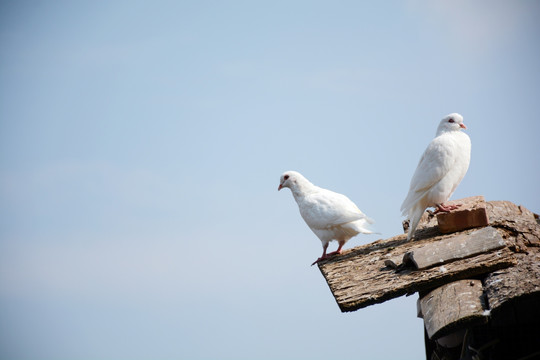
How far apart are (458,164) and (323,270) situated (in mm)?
2105

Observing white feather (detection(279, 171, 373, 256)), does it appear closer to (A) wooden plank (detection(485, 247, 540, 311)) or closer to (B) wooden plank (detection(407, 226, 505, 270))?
(B) wooden plank (detection(407, 226, 505, 270))

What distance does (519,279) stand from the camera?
3832 millimetres

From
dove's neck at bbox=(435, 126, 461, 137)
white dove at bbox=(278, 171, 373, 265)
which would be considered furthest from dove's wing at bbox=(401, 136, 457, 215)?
white dove at bbox=(278, 171, 373, 265)

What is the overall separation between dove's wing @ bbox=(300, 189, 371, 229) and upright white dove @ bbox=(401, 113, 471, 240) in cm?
77

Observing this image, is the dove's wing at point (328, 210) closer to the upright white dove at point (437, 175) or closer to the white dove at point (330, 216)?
the white dove at point (330, 216)

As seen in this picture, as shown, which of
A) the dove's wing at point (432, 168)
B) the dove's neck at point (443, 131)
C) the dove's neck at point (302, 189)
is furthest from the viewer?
the dove's neck at point (302, 189)

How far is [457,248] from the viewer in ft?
15.8

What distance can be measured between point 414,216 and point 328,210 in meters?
1.26

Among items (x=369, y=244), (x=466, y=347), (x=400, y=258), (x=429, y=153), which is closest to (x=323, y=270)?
(x=369, y=244)

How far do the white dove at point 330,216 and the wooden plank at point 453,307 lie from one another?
311cm

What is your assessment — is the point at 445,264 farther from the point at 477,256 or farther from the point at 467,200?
the point at 467,200

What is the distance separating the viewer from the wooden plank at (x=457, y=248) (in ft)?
15.4

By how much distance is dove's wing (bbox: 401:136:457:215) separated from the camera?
702cm

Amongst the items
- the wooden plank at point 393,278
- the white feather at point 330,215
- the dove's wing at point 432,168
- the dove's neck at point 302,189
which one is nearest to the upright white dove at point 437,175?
the dove's wing at point 432,168
